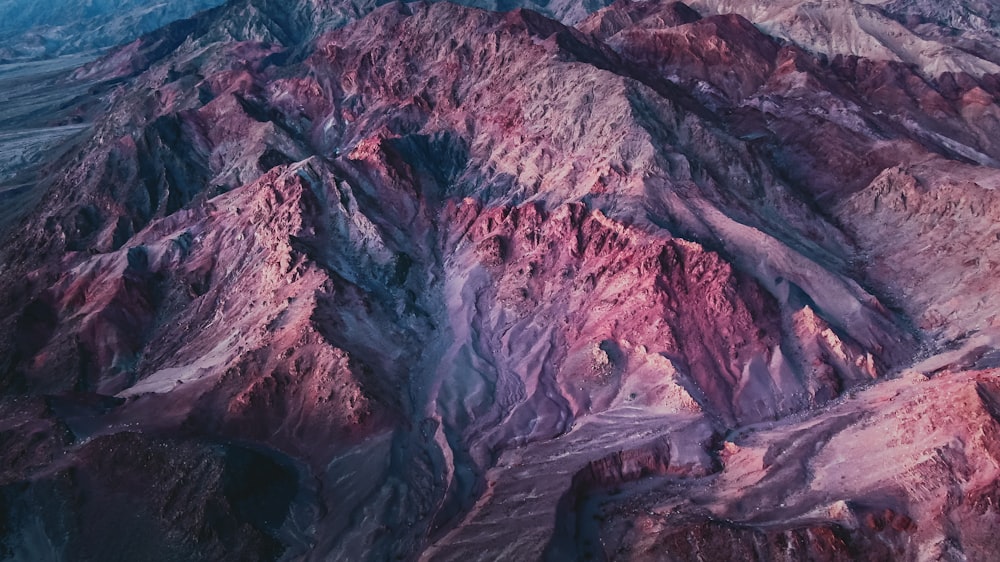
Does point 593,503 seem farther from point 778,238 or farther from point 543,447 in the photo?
point 778,238

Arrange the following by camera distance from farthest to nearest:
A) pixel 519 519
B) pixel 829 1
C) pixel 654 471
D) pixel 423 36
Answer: pixel 829 1 → pixel 423 36 → pixel 654 471 → pixel 519 519

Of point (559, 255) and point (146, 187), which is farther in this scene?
point (146, 187)

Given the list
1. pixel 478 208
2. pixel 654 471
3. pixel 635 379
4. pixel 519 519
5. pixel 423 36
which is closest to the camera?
pixel 519 519

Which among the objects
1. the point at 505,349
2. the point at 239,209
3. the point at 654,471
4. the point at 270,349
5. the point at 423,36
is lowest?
the point at 654,471

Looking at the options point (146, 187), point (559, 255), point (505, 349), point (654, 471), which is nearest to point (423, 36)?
point (146, 187)

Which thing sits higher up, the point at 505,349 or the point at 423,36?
the point at 423,36

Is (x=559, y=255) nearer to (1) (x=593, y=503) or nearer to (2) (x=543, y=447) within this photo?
(2) (x=543, y=447)
